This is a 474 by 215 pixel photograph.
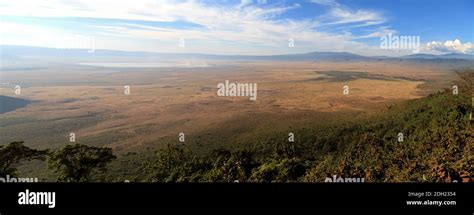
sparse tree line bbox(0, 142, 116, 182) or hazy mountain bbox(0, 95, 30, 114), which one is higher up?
hazy mountain bbox(0, 95, 30, 114)

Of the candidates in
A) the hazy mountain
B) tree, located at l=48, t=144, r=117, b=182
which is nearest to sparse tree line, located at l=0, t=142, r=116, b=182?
tree, located at l=48, t=144, r=117, b=182

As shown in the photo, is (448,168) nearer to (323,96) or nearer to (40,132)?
(40,132)

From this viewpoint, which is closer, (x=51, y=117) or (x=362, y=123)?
(x=51, y=117)

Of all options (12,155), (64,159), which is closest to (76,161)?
(64,159)

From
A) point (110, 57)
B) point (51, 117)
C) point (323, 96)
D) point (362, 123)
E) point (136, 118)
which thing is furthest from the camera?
point (323, 96)

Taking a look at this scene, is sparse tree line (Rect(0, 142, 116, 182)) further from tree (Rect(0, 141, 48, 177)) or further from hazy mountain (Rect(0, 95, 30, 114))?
hazy mountain (Rect(0, 95, 30, 114))

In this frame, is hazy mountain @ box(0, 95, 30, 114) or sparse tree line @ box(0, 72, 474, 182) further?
hazy mountain @ box(0, 95, 30, 114)
